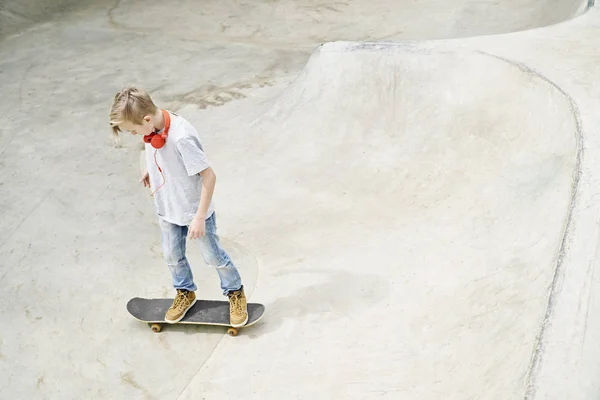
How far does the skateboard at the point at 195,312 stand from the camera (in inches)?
145

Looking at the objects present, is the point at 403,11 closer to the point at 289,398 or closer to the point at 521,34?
Result: the point at 521,34

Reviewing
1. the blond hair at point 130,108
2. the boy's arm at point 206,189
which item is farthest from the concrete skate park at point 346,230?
the blond hair at point 130,108

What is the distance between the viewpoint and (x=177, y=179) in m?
3.16

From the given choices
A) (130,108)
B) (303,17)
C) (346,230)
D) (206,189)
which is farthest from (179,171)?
(303,17)

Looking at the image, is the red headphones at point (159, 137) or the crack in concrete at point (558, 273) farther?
the red headphones at point (159, 137)

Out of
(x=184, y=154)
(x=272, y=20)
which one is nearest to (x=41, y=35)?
(x=272, y=20)

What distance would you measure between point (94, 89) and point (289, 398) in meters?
5.57

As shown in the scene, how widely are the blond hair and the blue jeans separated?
26.0 inches

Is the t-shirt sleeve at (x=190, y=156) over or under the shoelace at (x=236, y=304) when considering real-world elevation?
over

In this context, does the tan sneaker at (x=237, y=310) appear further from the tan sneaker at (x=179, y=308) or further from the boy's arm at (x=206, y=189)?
the boy's arm at (x=206, y=189)

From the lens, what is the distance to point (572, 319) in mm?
2488

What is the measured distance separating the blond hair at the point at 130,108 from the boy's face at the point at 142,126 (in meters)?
0.01

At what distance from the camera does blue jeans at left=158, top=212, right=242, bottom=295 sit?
3.37 m

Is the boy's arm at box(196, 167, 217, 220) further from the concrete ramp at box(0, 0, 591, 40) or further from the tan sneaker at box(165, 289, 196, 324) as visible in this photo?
the concrete ramp at box(0, 0, 591, 40)
